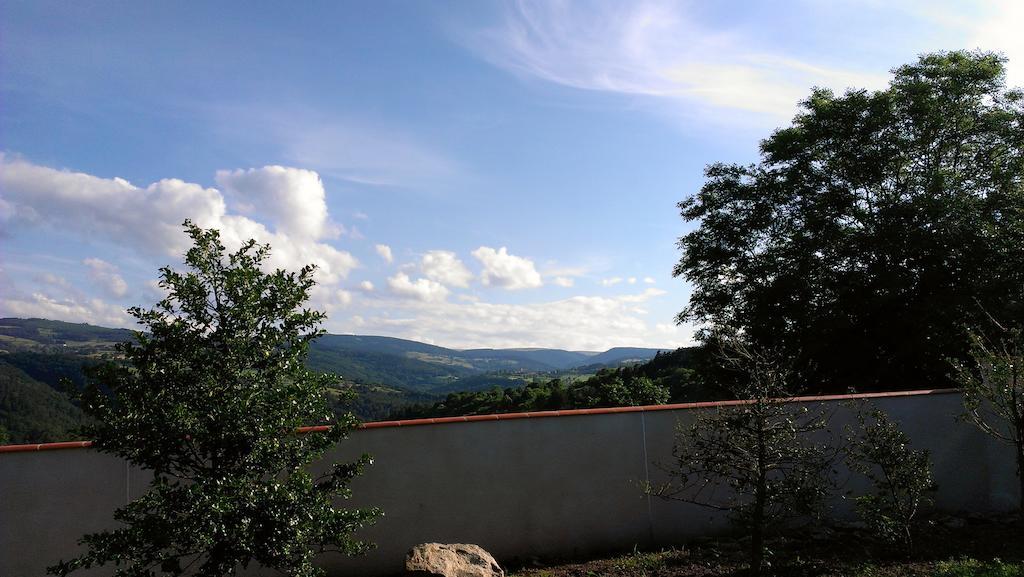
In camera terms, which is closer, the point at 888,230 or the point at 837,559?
the point at 837,559

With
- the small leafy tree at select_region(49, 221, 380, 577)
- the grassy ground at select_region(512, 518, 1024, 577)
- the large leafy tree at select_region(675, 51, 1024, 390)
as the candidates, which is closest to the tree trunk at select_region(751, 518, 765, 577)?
the grassy ground at select_region(512, 518, 1024, 577)

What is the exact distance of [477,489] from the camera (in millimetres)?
7160

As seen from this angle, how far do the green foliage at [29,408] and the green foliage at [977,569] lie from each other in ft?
356

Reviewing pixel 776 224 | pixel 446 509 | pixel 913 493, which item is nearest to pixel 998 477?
pixel 913 493

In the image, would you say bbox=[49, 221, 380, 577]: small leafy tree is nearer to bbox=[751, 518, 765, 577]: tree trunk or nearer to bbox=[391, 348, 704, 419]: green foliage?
bbox=[751, 518, 765, 577]: tree trunk

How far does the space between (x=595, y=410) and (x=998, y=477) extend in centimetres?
662

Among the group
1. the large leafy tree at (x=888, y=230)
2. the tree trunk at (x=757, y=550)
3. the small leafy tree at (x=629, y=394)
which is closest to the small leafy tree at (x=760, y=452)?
the tree trunk at (x=757, y=550)

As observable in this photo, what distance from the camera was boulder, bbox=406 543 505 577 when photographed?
5.63 m

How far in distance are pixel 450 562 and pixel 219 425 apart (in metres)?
2.47

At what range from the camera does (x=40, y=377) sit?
132875 millimetres

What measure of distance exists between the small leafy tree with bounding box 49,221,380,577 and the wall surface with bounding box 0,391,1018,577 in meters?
1.61

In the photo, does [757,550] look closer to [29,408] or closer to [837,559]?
[837,559]

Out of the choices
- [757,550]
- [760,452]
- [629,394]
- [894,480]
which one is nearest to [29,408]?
[629,394]

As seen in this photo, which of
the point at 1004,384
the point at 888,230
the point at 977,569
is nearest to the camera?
the point at 977,569
